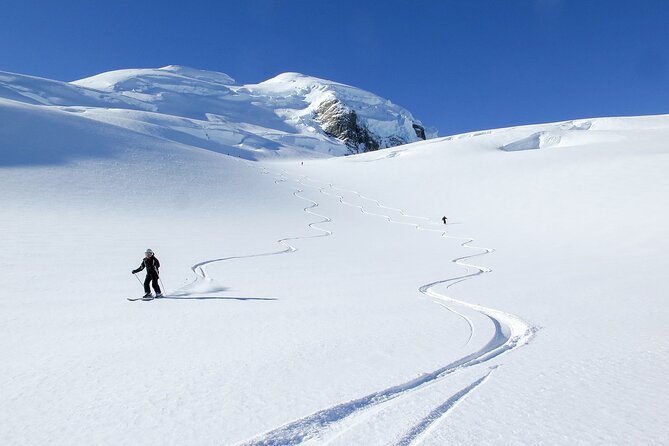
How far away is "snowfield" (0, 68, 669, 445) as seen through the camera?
3.58 meters

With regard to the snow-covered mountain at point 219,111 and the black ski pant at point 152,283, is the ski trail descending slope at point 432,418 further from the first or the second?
the snow-covered mountain at point 219,111

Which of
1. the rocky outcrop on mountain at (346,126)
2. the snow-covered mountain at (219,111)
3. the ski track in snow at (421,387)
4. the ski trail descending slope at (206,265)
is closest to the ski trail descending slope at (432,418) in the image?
the ski track in snow at (421,387)

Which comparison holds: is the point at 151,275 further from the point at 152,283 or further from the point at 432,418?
the point at 432,418

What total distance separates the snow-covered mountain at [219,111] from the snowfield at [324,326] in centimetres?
5312

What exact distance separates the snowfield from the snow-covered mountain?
5312cm

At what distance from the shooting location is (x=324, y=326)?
21.2 feet

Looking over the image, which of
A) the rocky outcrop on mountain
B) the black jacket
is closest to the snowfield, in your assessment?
the black jacket

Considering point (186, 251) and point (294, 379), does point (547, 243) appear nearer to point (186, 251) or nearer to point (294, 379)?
point (186, 251)

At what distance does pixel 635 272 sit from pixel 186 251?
12934mm

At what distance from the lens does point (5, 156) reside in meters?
29.1

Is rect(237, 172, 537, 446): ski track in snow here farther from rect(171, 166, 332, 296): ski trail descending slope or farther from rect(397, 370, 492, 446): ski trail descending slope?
rect(171, 166, 332, 296): ski trail descending slope

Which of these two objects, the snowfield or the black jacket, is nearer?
the snowfield

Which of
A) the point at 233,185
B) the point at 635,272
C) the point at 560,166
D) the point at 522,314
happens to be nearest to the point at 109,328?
the point at 522,314

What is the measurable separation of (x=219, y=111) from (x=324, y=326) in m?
157
